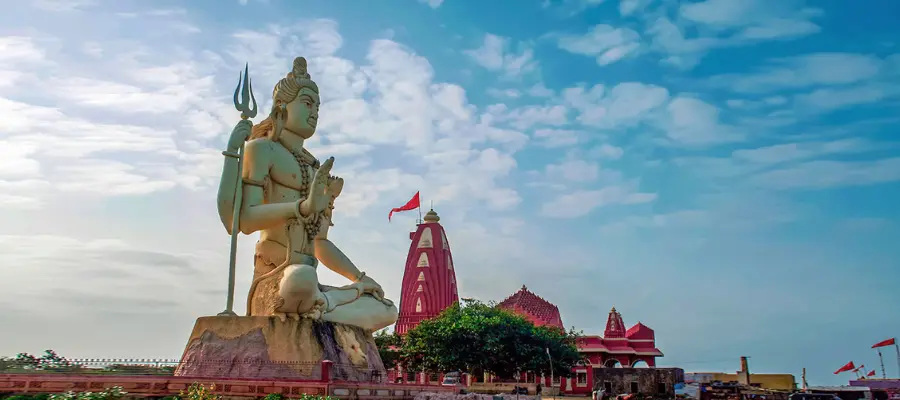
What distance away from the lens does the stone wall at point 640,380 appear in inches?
1167

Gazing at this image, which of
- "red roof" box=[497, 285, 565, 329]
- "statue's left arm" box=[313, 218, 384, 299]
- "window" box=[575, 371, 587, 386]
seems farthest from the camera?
"red roof" box=[497, 285, 565, 329]

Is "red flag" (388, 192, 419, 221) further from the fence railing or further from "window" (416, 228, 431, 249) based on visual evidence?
the fence railing

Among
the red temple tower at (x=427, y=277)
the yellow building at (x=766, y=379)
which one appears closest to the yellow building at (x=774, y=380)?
the yellow building at (x=766, y=379)

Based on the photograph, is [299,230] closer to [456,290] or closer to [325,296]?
[325,296]

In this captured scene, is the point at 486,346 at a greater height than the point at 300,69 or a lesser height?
lesser

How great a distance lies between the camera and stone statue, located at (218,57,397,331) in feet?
43.9

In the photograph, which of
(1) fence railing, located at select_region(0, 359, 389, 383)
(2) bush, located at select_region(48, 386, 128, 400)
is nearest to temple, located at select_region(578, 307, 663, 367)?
(1) fence railing, located at select_region(0, 359, 389, 383)

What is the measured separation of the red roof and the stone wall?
1134 centimetres

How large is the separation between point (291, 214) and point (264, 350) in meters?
2.65

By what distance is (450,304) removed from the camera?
43.0m

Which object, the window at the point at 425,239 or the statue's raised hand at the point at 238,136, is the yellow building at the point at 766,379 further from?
the statue's raised hand at the point at 238,136

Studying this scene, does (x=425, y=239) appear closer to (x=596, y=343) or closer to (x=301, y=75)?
(x=596, y=343)

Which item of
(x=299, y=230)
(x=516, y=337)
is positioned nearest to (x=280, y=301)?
(x=299, y=230)

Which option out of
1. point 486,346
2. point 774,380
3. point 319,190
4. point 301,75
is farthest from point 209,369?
point 774,380
